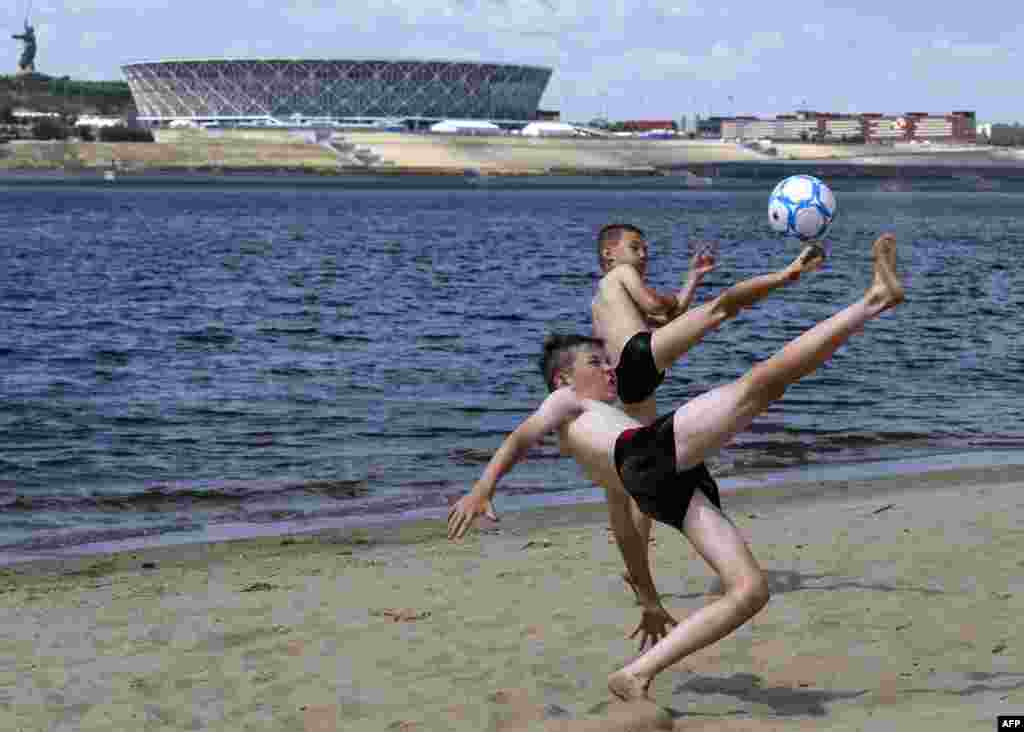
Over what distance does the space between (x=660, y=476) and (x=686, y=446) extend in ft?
0.52

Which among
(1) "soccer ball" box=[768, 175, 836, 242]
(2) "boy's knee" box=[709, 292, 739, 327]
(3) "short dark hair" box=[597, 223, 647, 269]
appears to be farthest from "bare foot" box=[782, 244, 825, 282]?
(3) "short dark hair" box=[597, 223, 647, 269]

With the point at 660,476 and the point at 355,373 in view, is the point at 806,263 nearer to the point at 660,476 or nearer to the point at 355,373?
the point at 660,476

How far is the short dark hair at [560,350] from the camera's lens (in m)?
6.92

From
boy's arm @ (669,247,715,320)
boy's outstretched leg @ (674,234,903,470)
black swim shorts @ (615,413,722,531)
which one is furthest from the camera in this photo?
boy's arm @ (669,247,715,320)

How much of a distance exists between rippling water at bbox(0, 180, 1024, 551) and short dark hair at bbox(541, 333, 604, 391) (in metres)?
6.13

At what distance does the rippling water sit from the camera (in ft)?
47.8

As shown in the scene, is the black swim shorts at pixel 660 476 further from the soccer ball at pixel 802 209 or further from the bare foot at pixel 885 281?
the soccer ball at pixel 802 209

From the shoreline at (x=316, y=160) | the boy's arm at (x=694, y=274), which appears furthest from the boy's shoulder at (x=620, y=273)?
the shoreline at (x=316, y=160)

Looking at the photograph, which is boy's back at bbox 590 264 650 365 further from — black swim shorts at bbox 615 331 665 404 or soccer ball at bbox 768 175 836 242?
soccer ball at bbox 768 175 836 242

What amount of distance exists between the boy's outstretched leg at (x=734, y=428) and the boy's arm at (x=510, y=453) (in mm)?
595

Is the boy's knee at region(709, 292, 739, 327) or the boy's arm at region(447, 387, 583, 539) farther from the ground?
the boy's knee at region(709, 292, 739, 327)

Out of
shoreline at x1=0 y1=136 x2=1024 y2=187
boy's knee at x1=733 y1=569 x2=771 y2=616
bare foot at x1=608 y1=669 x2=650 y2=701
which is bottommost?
shoreline at x1=0 y1=136 x2=1024 y2=187

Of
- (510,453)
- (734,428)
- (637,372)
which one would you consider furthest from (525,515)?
(734,428)

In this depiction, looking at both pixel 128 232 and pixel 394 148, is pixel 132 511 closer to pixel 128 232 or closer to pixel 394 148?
pixel 128 232
